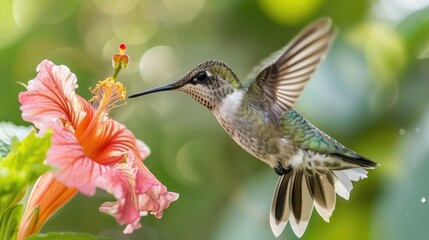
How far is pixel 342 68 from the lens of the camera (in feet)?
8.06

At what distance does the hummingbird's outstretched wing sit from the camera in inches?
37.9

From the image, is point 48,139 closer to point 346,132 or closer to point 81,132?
point 81,132

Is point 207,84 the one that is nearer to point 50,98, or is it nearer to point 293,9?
point 50,98

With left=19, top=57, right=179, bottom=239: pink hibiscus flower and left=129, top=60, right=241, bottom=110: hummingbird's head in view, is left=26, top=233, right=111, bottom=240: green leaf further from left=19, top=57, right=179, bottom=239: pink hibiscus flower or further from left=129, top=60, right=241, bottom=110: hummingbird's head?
left=129, top=60, right=241, bottom=110: hummingbird's head

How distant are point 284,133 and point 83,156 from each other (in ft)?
1.27

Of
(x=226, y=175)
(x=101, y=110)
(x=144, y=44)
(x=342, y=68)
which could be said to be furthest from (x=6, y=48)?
(x=101, y=110)

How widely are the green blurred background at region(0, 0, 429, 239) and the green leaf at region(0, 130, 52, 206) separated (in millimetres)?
1383

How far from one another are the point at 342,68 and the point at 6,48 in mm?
1288

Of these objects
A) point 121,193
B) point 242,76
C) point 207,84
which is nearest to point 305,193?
point 207,84

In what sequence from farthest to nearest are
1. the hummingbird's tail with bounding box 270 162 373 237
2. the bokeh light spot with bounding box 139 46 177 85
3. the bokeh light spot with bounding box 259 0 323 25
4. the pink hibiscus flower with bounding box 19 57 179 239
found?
1. the bokeh light spot with bounding box 139 46 177 85
2. the bokeh light spot with bounding box 259 0 323 25
3. the hummingbird's tail with bounding box 270 162 373 237
4. the pink hibiscus flower with bounding box 19 57 179 239

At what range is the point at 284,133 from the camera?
3.85ft

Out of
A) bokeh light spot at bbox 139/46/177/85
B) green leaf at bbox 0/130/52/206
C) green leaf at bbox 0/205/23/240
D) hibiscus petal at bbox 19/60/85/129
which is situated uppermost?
bokeh light spot at bbox 139/46/177/85


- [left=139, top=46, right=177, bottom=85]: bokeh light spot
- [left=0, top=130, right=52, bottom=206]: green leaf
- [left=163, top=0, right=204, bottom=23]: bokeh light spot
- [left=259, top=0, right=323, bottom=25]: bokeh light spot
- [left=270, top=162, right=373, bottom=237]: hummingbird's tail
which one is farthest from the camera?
[left=163, top=0, right=204, bottom=23]: bokeh light spot

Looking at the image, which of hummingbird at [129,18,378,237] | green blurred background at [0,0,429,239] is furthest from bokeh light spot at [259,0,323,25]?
hummingbird at [129,18,378,237]
